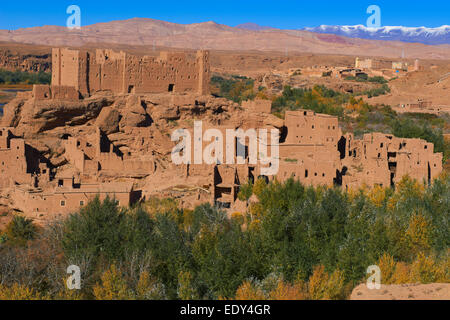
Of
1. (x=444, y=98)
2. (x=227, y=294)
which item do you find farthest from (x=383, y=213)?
(x=444, y=98)

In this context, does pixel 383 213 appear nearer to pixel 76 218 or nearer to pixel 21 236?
pixel 76 218

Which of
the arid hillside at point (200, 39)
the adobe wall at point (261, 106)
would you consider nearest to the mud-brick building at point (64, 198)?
the adobe wall at point (261, 106)

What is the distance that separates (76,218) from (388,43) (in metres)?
153

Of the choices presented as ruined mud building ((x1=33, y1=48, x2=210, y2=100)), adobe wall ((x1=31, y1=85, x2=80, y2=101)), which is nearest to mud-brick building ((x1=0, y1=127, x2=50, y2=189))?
adobe wall ((x1=31, y1=85, x2=80, y2=101))

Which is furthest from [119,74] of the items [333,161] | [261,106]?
[333,161]

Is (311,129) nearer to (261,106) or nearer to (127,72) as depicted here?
(261,106)

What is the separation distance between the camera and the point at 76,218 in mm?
18281

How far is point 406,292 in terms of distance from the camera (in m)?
12.5

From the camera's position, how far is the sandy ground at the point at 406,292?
12227mm

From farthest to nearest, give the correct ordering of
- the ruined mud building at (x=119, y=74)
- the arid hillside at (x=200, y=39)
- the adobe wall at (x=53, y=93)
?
the arid hillside at (x=200, y=39) < the ruined mud building at (x=119, y=74) < the adobe wall at (x=53, y=93)

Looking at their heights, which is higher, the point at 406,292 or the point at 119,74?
the point at 119,74

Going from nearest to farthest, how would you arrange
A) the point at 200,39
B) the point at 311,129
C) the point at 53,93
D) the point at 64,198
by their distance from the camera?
1. the point at 64,198
2. the point at 53,93
3. the point at 311,129
4. the point at 200,39

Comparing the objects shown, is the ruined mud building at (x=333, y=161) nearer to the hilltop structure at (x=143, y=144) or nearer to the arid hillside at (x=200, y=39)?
the hilltop structure at (x=143, y=144)

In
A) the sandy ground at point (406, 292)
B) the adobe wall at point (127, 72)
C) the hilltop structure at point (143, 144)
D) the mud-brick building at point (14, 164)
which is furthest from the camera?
the adobe wall at point (127, 72)
